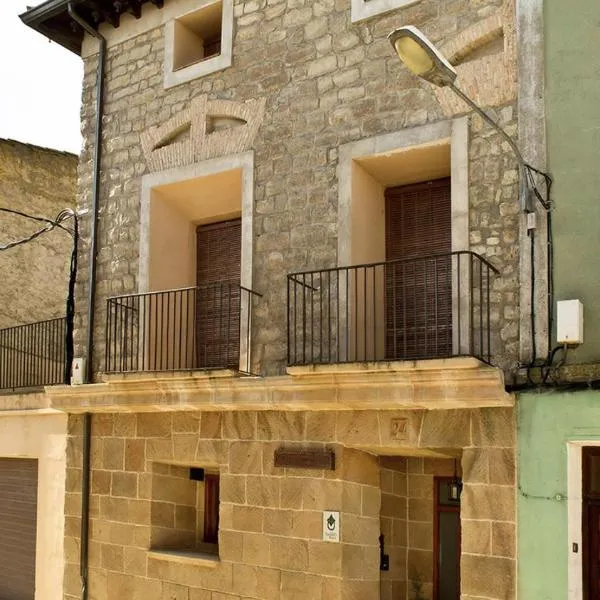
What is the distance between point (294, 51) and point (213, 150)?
1.41 meters

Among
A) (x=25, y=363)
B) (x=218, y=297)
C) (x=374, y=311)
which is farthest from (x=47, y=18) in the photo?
(x=374, y=311)

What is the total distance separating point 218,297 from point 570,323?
181 inches

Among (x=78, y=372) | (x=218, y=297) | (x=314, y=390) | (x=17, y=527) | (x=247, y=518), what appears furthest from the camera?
(x=17, y=527)

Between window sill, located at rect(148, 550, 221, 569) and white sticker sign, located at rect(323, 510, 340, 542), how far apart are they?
1388 mm

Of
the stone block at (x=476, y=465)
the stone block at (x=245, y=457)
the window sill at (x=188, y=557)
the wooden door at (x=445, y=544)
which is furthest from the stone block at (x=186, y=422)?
the stone block at (x=476, y=465)

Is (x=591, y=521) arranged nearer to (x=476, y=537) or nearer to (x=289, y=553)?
(x=476, y=537)

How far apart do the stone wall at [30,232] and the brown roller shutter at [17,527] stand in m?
3.71

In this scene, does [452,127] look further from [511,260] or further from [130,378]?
[130,378]

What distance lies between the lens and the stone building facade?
891 centimetres

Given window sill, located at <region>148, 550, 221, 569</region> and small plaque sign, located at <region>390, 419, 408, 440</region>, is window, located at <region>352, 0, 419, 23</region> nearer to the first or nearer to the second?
small plaque sign, located at <region>390, 419, 408, 440</region>

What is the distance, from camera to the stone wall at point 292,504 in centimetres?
863

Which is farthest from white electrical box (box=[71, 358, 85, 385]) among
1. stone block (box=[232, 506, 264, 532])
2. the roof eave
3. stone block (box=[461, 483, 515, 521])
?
stone block (box=[461, 483, 515, 521])

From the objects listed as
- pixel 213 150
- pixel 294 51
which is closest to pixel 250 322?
pixel 213 150

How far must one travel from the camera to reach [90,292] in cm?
1214
